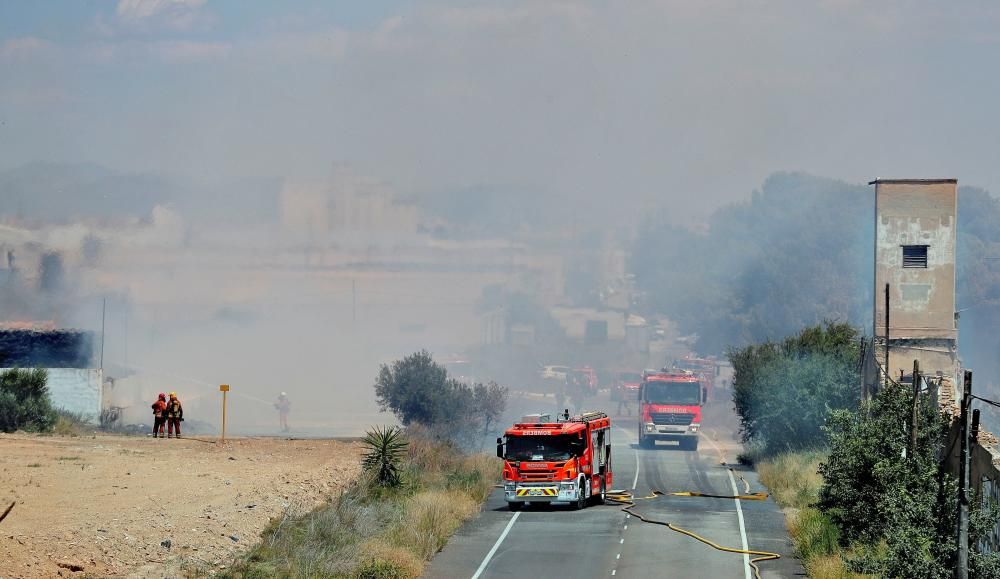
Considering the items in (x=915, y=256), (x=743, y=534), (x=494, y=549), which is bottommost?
(x=494, y=549)

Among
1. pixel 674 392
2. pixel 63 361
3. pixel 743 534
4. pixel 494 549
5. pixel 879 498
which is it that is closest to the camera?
pixel 879 498

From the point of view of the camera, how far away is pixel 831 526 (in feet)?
114

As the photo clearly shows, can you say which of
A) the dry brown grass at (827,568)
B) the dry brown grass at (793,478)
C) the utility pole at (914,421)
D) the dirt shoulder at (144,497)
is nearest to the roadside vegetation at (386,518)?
the dirt shoulder at (144,497)

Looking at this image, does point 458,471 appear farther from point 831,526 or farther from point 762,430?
point 762,430

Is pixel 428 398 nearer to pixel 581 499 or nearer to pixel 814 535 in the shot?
pixel 581 499

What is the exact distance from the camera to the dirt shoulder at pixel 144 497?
2573 cm

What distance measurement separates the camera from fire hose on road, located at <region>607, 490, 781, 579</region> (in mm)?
34406

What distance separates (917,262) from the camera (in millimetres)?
53656

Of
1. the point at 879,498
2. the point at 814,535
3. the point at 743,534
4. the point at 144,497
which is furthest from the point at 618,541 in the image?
the point at 144,497

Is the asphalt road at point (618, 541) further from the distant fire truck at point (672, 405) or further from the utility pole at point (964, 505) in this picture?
the distant fire truck at point (672, 405)

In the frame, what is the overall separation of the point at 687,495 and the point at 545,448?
7.83 meters

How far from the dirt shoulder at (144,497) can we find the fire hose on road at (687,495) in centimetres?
936

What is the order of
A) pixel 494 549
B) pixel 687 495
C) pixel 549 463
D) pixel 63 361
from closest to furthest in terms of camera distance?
1. pixel 494 549
2. pixel 549 463
3. pixel 687 495
4. pixel 63 361

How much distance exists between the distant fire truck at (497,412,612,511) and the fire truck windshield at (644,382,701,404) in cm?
2809
